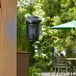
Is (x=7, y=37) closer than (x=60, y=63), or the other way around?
(x=7, y=37)

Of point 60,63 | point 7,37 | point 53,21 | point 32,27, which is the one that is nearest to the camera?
point 7,37

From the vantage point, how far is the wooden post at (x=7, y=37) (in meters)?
1.08

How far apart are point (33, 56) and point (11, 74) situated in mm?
8619

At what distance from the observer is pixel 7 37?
114cm

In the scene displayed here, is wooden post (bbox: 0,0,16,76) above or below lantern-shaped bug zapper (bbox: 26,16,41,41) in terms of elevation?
below

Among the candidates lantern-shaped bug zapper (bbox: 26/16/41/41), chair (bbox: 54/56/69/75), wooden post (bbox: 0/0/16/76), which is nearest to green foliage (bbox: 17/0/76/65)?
chair (bbox: 54/56/69/75)

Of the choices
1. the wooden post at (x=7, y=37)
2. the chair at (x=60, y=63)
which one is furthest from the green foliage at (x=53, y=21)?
the wooden post at (x=7, y=37)

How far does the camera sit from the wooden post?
108 centimetres

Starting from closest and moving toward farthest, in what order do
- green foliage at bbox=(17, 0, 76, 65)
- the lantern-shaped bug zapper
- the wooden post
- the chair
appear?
the wooden post, the lantern-shaped bug zapper, the chair, green foliage at bbox=(17, 0, 76, 65)

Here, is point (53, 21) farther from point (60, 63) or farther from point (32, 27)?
point (32, 27)

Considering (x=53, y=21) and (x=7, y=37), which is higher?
(x=53, y=21)

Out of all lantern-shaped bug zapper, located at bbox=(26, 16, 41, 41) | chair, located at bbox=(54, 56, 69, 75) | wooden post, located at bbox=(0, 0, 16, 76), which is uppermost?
lantern-shaped bug zapper, located at bbox=(26, 16, 41, 41)

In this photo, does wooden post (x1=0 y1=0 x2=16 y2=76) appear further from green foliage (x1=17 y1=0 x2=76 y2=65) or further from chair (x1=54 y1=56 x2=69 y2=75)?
green foliage (x1=17 y1=0 x2=76 y2=65)

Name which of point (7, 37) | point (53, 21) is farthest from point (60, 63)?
point (7, 37)
